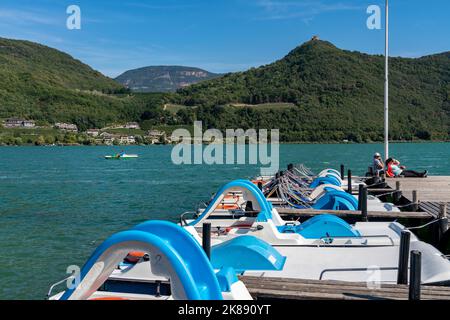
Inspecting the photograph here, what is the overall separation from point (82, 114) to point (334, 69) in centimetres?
8456

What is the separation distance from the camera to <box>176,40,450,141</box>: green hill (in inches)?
5999

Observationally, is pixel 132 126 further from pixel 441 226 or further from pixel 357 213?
pixel 441 226

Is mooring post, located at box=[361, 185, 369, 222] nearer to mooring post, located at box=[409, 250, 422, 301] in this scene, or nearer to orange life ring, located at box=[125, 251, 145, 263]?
orange life ring, located at box=[125, 251, 145, 263]

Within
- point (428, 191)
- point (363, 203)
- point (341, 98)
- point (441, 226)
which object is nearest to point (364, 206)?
point (363, 203)

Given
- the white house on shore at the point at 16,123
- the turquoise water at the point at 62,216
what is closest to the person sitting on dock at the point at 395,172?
the turquoise water at the point at 62,216

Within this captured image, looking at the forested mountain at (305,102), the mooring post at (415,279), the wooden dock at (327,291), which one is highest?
the forested mountain at (305,102)

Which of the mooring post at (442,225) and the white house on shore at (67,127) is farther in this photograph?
the white house on shore at (67,127)

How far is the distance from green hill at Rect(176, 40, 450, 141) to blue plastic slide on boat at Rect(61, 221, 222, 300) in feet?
487

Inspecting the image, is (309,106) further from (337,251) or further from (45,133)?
(337,251)

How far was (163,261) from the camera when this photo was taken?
15.7 ft

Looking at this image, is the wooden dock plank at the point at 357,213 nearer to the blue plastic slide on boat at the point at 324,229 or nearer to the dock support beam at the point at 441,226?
the dock support beam at the point at 441,226

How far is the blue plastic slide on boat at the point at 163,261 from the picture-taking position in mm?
4762

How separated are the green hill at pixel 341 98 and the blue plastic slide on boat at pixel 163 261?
14856 centimetres

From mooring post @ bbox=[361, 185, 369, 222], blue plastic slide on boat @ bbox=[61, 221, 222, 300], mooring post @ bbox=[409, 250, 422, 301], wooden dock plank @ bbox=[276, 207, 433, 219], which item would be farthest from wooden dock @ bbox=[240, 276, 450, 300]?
mooring post @ bbox=[361, 185, 369, 222]
